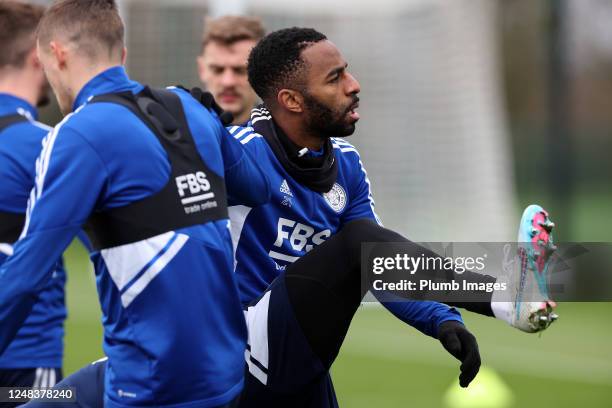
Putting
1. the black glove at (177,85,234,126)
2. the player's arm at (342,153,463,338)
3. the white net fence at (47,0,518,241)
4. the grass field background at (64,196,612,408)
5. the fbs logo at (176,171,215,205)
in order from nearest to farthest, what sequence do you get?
1. the fbs logo at (176,171,215,205)
2. the black glove at (177,85,234,126)
3. the player's arm at (342,153,463,338)
4. the grass field background at (64,196,612,408)
5. the white net fence at (47,0,518,241)

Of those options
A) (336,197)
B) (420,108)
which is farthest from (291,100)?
(420,108)

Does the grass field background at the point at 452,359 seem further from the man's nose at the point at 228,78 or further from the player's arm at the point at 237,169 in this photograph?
the player's arm at the point at 237,169

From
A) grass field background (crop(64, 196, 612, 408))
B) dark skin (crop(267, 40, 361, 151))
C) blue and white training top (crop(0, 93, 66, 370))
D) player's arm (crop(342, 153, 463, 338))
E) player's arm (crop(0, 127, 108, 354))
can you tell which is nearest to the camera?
player's arm (crop(0, 127, 108, 354))

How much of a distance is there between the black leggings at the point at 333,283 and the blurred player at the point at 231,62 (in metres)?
2.01

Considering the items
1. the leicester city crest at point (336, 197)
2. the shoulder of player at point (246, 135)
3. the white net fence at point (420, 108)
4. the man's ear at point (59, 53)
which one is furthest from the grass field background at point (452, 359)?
the man's ear at point (59, 53)

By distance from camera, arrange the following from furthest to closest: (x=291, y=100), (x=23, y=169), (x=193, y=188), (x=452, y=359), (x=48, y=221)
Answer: (x=452, y=359)
(x=291, y=100)
(x=23, y=169)
(x=193, y=188)
(x=48, y=221)

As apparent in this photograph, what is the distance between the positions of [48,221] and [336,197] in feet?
5.27

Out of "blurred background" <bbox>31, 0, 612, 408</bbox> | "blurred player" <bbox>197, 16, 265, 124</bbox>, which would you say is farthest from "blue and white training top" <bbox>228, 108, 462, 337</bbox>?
"blurred background" <bbox>31, 0, 612, 408</bbox>

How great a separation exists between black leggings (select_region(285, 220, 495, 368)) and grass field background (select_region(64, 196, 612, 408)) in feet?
9.13

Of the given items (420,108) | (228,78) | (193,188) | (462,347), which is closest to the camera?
(193,188)

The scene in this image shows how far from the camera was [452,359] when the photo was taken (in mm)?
8945

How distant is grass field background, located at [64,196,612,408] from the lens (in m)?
7.50

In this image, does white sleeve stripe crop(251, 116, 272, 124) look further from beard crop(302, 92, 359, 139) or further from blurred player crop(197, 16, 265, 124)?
blurred player crop(197, 16, 265, 124)

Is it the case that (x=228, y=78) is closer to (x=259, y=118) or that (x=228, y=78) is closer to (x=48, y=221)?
(x=259, y=118)
